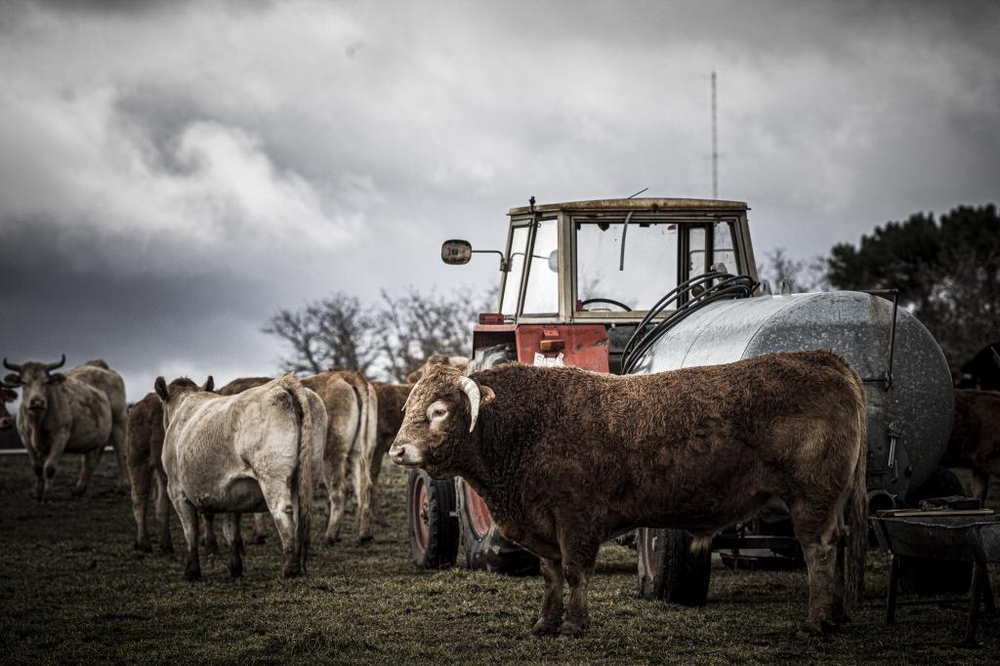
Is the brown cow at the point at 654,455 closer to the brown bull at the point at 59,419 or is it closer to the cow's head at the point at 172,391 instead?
the cow's head at the point at 172,391

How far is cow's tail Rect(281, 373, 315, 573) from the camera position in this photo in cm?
941

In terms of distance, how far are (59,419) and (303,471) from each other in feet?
35.6

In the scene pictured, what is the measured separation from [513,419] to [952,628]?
3.00 metres

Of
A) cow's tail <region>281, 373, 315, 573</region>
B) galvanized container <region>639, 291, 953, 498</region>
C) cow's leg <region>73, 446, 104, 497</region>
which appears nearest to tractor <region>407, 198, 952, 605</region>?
galvanized container <region>639, 291, 953, 498</region>

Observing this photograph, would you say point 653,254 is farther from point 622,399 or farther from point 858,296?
point 622,399

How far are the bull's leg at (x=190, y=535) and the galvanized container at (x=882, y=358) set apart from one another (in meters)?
4.98

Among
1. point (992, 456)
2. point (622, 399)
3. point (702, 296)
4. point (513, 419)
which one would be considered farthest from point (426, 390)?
point (992, 456)

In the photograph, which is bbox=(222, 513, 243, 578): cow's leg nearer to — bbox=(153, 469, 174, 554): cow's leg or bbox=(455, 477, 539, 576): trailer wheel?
bbox=(455, 477, 539, 576): trailer wheel

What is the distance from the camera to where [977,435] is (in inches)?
531

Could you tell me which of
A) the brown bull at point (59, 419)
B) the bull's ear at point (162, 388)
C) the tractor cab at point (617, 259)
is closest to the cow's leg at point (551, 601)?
the tractor cab at point (617, 259)

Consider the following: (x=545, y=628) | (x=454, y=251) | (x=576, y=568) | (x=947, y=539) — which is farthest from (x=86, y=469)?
(x=947, y=539)

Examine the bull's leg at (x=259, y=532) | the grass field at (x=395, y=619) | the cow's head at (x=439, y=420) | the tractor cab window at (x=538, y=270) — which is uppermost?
the tractor cab window at (x=538, y=270)

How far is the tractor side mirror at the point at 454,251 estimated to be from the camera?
32.7 feet

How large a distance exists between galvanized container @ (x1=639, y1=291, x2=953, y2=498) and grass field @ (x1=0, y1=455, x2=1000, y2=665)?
1.04 metres
